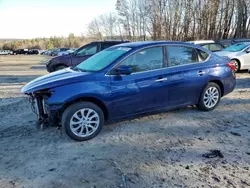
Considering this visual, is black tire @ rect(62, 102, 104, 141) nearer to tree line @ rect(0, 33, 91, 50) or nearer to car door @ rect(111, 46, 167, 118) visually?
car door @ rect(111, 46, 167, 118)

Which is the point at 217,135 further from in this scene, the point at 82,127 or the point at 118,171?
the point at 82,127

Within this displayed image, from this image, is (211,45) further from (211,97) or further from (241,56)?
(211,97)

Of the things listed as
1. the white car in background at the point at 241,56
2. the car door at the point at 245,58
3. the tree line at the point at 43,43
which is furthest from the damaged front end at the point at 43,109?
the tree line at the point at 43,43

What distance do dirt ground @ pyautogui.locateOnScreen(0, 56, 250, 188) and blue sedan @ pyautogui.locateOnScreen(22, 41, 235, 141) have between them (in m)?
0.35

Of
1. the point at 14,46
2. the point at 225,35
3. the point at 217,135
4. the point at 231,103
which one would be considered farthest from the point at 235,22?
the point at 14,46

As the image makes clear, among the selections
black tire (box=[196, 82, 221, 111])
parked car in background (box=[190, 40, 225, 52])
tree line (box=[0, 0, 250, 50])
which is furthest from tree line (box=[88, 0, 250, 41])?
black tire (box=[196, 82, 221, 111])

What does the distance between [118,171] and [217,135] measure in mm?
2075

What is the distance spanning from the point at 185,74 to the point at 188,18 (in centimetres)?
3499

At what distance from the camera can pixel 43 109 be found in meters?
4.11

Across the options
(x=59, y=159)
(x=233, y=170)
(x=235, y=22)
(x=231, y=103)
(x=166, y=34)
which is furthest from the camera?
(x=166, y=34)

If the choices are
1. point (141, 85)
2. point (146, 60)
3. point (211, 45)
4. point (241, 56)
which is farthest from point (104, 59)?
point (211, 45)

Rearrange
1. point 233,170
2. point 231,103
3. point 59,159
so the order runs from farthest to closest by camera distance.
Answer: point 231,103 → point 59,159 → point 233,170

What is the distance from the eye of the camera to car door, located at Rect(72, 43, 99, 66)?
10.3 metres

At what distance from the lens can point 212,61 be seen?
522cm
